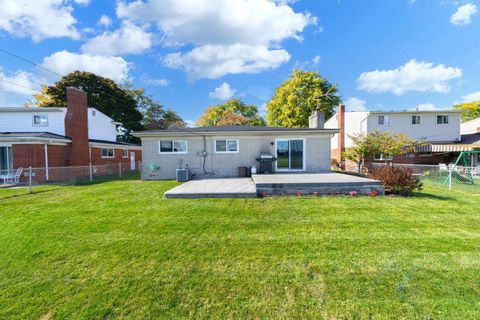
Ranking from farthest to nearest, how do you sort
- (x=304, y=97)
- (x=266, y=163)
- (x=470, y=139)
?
(x=304, y=97) < (x=470, y=139) < (x=266, y=163)

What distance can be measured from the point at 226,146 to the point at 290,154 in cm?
364

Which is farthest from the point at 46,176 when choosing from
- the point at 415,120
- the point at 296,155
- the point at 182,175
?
the point at 415,120

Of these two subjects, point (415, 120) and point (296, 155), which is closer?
point (296, 155)

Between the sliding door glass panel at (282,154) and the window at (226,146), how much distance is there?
2.44 meters

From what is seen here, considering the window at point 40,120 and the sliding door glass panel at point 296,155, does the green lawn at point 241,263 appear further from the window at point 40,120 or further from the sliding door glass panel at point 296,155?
the window at point 40,120

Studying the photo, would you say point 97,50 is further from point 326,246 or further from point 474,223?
point 474,223

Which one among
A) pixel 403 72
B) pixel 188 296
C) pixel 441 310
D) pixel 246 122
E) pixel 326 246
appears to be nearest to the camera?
pixel 441 310

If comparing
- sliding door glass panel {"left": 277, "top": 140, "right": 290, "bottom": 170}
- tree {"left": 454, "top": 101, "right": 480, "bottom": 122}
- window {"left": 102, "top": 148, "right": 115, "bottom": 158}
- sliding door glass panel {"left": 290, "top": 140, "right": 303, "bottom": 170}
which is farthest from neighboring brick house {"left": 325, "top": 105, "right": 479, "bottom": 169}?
window {"left": 102, "top": 148, "right": 115, "bottom": 158}

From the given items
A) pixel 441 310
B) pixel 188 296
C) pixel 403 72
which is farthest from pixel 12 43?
pixel 403 72

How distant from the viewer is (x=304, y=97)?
30188 mm

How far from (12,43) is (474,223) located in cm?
2206

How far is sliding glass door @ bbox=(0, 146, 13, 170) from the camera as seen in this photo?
44.9 ft

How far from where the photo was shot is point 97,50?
53.5ft

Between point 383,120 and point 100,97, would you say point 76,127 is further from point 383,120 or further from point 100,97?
point 383,120
